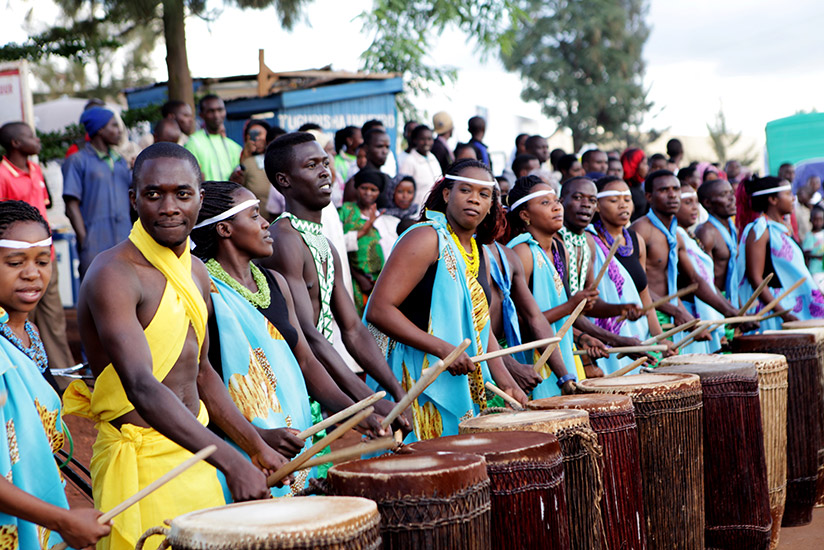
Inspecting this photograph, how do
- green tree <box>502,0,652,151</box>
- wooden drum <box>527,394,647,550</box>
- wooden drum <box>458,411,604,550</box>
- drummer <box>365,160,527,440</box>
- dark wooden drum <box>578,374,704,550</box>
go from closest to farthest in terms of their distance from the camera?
1. wooden drum <box>458,411,604,550</box>
2. wooden drum <box>527,394,647,550</box>
3. dark wooden drum <box>578,374,704,550</box>
4. drummer <box>365,160,527,440</box>
5. green tree <box>502,0,652,151</box>

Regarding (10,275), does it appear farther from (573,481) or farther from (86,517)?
(573,481)

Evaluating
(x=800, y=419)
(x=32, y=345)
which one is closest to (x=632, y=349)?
(x=800, y=419)

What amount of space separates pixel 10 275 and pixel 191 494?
91cm

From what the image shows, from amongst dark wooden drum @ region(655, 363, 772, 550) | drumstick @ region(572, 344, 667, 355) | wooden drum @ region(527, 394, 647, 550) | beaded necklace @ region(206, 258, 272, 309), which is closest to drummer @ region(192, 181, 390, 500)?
beaded necklace @ region(206, 258, 272, 309)

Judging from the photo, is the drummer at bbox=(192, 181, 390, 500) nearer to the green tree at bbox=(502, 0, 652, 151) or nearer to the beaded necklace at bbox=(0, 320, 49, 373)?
the beaded necklace at bbox=(0, 320, 49, 373)

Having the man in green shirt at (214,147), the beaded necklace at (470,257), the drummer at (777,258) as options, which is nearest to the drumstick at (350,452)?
the beaded necklace at (470,257)

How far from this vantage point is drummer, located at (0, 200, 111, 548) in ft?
9.20

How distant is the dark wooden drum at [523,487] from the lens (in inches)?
122

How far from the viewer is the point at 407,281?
453cm

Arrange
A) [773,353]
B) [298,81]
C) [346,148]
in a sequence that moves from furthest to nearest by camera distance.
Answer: [298,81] < [346,148] < [773,353]

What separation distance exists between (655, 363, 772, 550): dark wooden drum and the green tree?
28604mm

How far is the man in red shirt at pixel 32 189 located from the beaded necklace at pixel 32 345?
169 inches

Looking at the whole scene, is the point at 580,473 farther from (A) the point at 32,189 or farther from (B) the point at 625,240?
(A) the point at 32,189

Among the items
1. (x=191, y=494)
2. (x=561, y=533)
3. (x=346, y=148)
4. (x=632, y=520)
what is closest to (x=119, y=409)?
(x=191, y=494)
